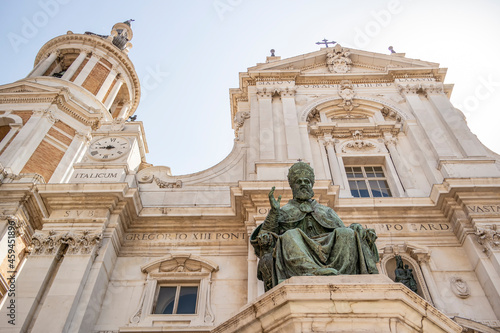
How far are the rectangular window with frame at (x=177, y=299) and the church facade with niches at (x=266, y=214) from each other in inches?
1.3

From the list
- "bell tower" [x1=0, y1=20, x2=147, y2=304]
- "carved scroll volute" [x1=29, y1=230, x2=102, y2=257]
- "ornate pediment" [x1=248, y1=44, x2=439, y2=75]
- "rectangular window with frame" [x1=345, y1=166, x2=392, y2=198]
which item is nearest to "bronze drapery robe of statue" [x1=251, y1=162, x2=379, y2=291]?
"carved scroll volute" [x1=29, y1=230, x2=102, y2=257]

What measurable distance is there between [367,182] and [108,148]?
784 centimetres

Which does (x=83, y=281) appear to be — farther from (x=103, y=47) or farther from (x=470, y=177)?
(x=103, y=47)

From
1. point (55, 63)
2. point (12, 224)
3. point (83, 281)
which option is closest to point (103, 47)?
point (55, 63)

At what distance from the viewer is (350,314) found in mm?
5004

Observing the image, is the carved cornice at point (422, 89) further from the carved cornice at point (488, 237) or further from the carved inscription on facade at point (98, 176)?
the carved inscription on facade at point (98, 176)

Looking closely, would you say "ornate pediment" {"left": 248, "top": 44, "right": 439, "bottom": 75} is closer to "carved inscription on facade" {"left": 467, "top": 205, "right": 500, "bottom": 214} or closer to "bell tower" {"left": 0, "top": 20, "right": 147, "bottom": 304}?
"bell tower" {"left": 0, "top": 20, "right": 147, "bottom": 304}

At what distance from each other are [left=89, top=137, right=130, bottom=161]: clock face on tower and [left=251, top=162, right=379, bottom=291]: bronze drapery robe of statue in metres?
8.03

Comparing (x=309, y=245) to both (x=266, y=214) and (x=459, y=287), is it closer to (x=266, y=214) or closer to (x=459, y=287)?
(x=266, y=214)

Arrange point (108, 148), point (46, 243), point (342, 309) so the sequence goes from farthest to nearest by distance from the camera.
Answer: point (108, 148) → point (46, 243) → point (342, 309)

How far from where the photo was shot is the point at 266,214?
35.9 feet

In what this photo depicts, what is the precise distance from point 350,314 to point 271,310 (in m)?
0.87

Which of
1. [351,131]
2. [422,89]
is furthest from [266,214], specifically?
[422,89]

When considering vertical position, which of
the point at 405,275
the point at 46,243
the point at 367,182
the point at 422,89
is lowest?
the point at 405,275
